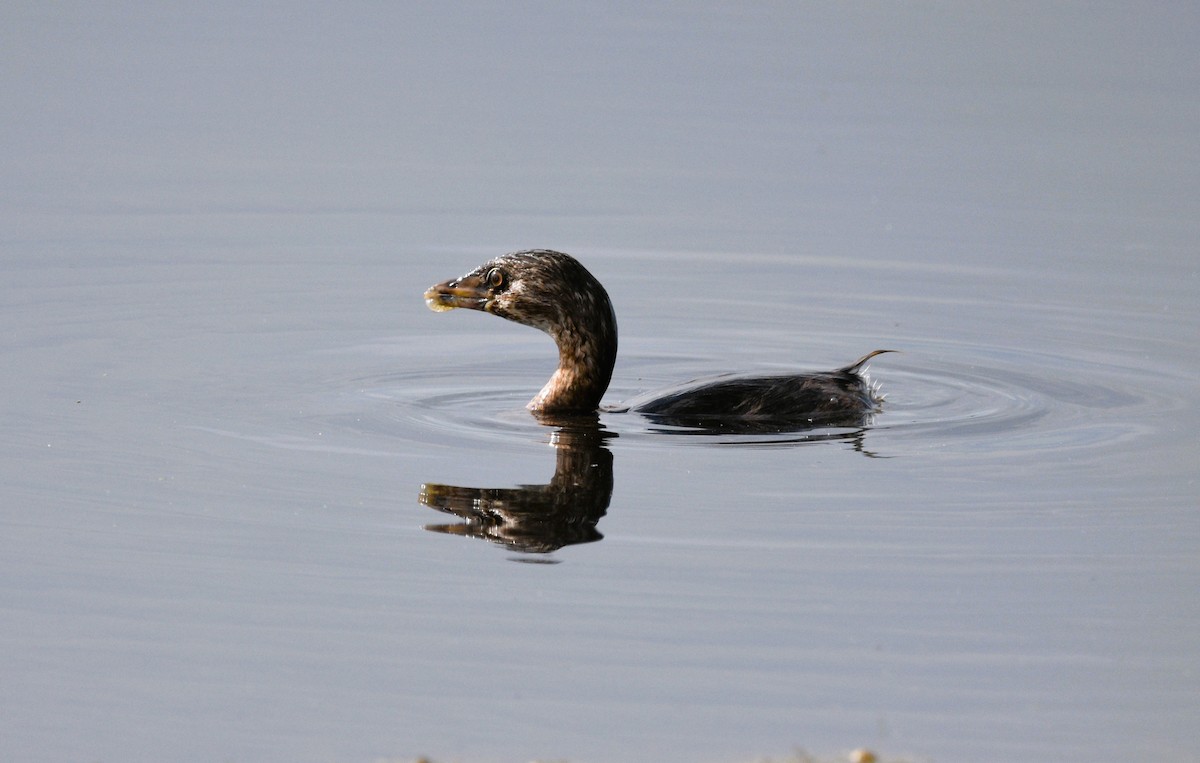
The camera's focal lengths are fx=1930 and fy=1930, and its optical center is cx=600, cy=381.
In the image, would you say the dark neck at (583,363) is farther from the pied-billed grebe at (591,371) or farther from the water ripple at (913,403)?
the water ripple at (913,403)

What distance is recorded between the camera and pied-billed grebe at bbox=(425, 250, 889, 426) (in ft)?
32.5

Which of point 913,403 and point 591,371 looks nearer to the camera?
point 591,371

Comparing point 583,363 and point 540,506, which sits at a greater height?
point 583,363

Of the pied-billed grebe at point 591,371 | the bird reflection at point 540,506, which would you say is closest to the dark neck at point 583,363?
the pied-billed grebe at point 591,371

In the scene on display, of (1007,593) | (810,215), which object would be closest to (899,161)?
(810,215)

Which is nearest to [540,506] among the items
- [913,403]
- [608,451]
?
[608,451]

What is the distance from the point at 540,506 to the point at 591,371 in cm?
216

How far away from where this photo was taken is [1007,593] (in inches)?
281

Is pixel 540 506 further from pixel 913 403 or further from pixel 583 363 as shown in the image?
pixel 913 403

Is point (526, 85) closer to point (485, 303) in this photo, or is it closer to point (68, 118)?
point (68, 118)

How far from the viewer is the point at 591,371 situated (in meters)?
10.3

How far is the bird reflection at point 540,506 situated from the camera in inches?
307

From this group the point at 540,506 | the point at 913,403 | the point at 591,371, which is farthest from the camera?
the point at 913,403

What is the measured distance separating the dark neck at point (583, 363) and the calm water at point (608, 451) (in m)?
0.29
